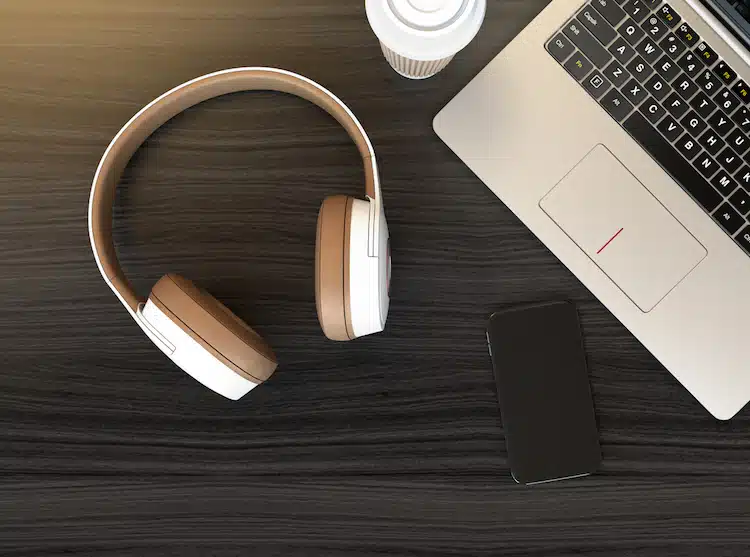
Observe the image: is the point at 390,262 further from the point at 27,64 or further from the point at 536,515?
the point at 27,64

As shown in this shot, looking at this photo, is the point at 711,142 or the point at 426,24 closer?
the point at 426,24

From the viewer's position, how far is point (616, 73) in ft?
1.95

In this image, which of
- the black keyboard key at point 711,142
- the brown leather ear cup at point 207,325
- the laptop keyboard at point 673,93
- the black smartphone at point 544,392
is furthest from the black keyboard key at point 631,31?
the brown leather ear cup at point 207,325

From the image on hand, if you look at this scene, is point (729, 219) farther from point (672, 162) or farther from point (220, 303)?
point (220, 303)

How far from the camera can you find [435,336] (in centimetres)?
62

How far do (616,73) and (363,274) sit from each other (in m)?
0.30

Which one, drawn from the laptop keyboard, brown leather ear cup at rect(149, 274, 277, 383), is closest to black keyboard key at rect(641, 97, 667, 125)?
the laptop keyboard

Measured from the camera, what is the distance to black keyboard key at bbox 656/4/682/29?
59cm

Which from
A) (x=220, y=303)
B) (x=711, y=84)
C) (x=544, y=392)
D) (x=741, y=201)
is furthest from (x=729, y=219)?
(x=220, y=303)

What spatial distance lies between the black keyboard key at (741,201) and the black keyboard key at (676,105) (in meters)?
0.09

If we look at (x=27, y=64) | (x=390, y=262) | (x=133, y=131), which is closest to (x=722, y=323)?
(x=390, y=262)

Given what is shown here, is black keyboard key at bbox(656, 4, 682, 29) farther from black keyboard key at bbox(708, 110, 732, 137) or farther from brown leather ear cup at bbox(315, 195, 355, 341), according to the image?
brown leather ear cup at bbox(315, 195, 355, 341)

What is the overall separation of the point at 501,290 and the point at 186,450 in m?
0.33

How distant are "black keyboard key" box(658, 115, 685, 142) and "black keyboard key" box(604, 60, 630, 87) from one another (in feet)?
0.17
